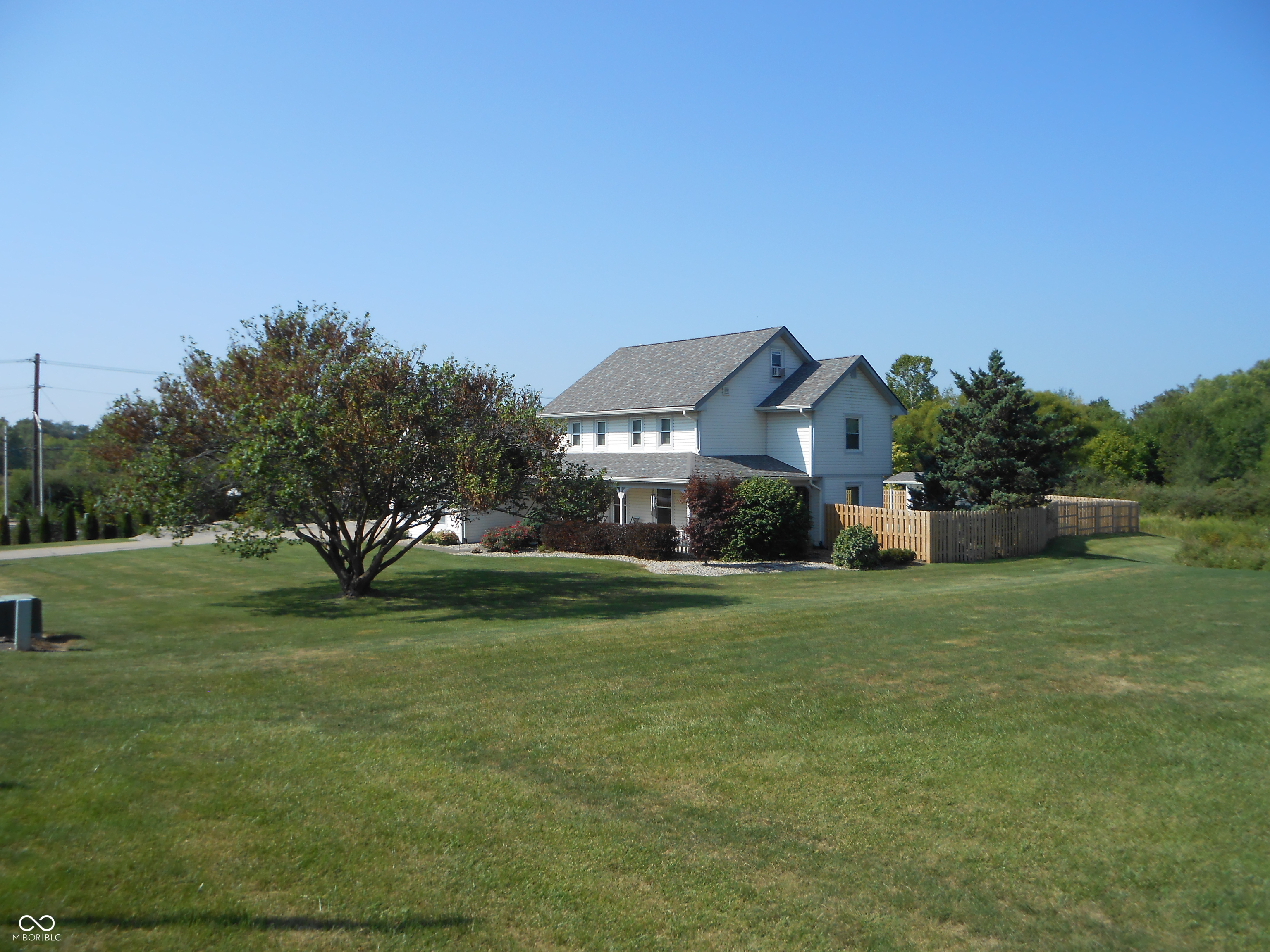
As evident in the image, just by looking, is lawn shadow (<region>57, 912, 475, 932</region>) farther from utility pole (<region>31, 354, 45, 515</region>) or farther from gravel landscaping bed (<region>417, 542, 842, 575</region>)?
utility pole (<region>31, 354, 45, 515</region>)

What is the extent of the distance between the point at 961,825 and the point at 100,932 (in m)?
5.38

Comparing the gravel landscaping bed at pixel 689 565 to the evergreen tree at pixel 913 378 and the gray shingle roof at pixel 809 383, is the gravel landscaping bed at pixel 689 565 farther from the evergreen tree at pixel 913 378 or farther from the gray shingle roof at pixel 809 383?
the evergreen tree at pixel 913 378

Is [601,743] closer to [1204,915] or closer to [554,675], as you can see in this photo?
[554,675]

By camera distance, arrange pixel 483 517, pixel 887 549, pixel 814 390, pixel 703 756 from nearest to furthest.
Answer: pixel 703 756 < pixel 887 549 < pixel 814 390 < pixel 483 517

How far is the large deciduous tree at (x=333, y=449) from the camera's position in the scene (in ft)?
53.8

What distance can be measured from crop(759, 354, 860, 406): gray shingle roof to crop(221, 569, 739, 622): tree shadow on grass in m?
11.0

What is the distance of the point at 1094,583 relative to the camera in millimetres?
20172

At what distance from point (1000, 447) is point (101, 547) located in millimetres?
34244

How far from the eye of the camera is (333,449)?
659 inches

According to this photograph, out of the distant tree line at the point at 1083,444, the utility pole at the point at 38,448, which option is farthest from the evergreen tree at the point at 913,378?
the utility pole at the point at 38,448

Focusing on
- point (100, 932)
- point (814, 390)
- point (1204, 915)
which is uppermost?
point (814, 390)

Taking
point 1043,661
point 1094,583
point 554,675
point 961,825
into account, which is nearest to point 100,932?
point 961,825

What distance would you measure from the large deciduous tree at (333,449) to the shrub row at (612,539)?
29.1 ft

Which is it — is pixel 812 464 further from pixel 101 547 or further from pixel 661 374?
pixel 101 547
